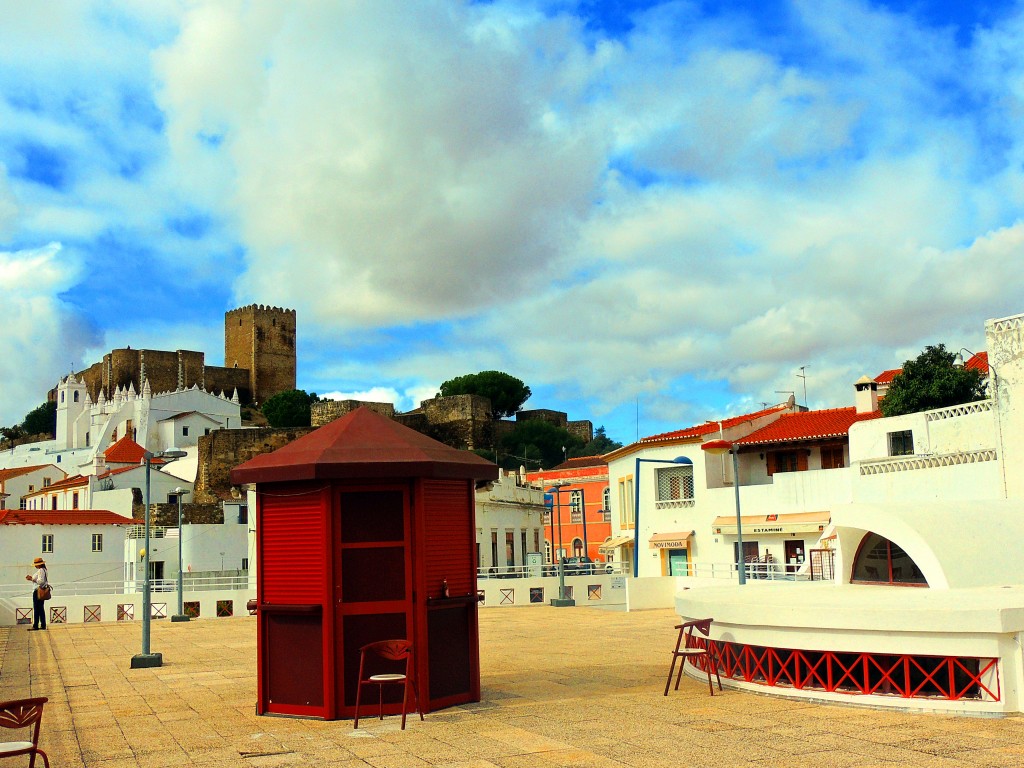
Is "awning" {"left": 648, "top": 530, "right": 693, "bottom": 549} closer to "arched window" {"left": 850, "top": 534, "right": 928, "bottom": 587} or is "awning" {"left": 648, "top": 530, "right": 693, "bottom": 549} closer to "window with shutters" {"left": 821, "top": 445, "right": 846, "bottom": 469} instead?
"window with shutters" {"left": 821, "top": 445, "right": 846, "bottom": 469}

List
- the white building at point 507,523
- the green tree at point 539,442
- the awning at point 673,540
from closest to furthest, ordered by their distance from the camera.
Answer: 1. the awning at point 673,540
2. the white building at point 507,523
3. the green tree at point 539,442

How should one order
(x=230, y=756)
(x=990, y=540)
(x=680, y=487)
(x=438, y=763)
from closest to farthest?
(x=438, y=763) < (x=230, y=756) < (x=990, y=540) < (x=680, y=487)

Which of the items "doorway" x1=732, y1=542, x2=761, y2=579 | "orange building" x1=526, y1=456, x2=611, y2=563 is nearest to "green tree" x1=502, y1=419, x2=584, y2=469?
"orange building" x1=526, y1=456, x2=611, y2=563

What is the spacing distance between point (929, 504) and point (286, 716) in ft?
32.5

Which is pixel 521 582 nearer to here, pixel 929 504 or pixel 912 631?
pixel 929 504

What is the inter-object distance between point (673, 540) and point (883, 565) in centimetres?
2527

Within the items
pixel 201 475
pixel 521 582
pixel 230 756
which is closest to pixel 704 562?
pixel 521 582

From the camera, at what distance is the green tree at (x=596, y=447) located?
100m

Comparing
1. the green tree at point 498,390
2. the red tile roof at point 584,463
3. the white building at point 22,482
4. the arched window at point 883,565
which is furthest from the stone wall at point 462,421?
the arched window at point 883,565

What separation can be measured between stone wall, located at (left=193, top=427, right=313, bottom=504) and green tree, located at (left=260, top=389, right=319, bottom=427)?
27.3 metres

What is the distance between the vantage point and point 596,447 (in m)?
104

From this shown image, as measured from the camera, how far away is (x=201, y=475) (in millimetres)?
78250

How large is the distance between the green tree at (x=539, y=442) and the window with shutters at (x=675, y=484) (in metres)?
53.2

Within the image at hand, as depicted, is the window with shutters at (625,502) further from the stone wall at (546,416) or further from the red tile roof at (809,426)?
the stone wall at (546,416)
